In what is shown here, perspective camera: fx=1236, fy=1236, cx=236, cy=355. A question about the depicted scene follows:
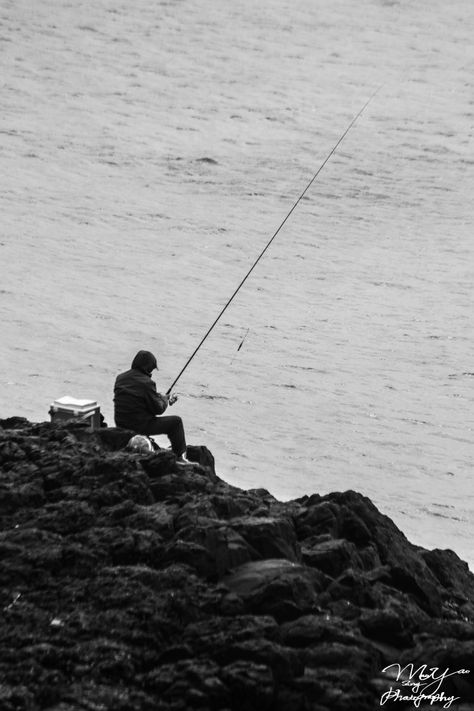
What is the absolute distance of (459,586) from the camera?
6312mm

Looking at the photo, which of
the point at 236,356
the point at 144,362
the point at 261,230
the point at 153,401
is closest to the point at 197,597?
the point at 153,401

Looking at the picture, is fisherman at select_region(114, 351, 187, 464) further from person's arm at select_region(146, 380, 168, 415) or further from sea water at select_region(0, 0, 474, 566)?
sea water at select_region(0, 0, 474, 566)

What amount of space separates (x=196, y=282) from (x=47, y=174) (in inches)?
178

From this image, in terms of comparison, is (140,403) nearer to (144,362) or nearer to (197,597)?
(144,362)

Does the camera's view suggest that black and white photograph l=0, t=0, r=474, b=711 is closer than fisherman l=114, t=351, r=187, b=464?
Yes

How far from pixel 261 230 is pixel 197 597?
13.3 metres

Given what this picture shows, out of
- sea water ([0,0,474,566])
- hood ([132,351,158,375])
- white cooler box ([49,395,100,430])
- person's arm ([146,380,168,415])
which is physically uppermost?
hood ([132,351,158,375])

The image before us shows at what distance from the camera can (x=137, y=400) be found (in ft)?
24.3

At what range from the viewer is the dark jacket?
7.39m

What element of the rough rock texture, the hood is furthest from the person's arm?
the rough rock texture

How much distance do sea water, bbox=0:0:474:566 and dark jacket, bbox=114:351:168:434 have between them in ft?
7.76

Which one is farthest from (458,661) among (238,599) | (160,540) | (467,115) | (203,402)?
(467,115)

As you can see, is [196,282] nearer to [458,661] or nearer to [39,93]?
[39,93]

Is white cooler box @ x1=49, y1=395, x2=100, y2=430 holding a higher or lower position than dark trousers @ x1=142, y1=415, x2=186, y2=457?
higher
